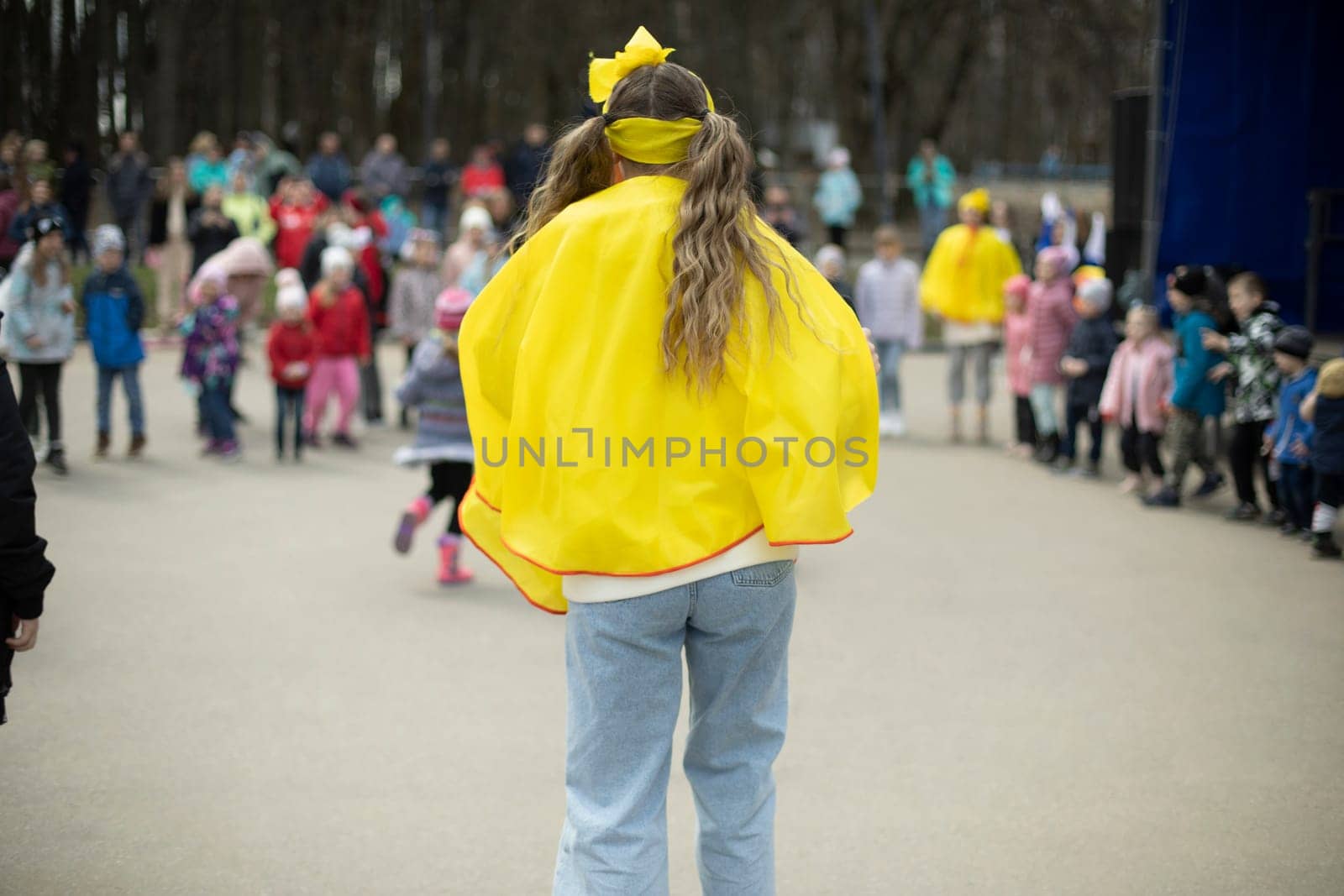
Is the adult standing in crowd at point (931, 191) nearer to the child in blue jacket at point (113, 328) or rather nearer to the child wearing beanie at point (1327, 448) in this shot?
the child in blue jacket at point (113, 328)

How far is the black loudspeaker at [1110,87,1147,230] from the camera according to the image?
1464 cm

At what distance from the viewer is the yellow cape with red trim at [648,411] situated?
10.1ft

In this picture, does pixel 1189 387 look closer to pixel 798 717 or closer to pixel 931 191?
pixel 798 717

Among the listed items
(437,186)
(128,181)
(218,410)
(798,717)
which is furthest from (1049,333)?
(128,181)

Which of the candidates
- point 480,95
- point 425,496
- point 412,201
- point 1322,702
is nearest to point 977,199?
point 425,496

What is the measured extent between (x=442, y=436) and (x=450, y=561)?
657 mm

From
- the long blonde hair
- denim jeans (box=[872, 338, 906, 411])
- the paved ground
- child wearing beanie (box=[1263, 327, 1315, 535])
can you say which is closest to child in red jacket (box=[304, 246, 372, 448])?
the paved ground

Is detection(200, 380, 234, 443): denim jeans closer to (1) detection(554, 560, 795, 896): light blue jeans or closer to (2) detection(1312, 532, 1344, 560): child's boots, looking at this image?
(2) detection(1312, 532, 1344, 560): child's boots

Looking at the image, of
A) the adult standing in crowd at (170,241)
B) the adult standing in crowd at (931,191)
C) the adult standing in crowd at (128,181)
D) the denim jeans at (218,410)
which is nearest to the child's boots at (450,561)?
the denim jeans at (218,410)

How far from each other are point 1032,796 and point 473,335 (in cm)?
271

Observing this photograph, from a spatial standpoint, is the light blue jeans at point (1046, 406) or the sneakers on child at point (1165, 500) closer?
the sneakers on child at point (1165, 500)

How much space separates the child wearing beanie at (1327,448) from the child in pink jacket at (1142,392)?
168 cm

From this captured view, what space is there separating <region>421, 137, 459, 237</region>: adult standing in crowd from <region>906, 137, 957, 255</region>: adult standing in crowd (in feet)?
23.8

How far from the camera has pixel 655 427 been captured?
10.1 feet
